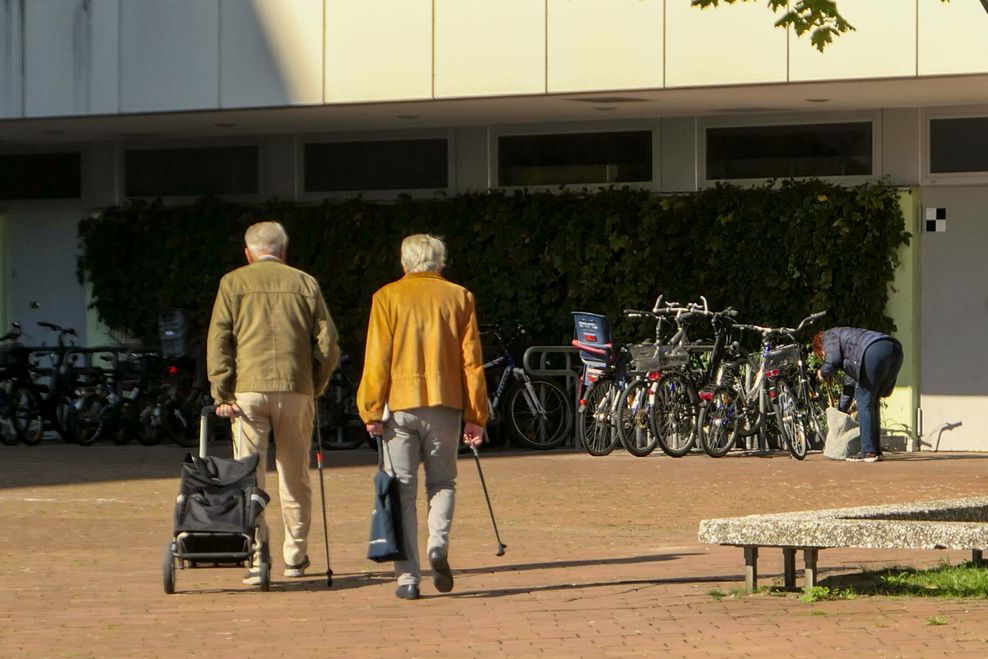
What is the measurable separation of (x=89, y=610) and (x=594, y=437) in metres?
10.1

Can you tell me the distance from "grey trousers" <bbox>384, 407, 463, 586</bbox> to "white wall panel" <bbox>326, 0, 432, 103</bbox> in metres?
10.1

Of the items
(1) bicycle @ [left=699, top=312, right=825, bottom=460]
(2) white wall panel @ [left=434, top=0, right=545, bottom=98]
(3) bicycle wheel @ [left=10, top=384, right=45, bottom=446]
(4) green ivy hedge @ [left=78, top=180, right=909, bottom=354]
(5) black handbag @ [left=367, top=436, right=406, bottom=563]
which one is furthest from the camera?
(3) bicycle wheel @ [left=10, top=384, right=45, bottom=446]

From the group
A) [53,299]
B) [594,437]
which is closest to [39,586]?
[594,437]

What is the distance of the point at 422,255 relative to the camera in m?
9.00

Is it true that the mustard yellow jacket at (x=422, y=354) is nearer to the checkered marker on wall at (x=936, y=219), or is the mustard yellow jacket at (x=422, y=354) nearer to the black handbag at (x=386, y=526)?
the black handbag at (x=386, y=526)

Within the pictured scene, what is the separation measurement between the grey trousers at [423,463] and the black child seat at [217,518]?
69 cm

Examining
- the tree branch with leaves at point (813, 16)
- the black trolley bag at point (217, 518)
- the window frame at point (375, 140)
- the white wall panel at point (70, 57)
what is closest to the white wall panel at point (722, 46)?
the window frame at point (375, 140)

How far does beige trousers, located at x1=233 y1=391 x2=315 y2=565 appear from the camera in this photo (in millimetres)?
9359

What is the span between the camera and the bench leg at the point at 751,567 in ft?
27.7

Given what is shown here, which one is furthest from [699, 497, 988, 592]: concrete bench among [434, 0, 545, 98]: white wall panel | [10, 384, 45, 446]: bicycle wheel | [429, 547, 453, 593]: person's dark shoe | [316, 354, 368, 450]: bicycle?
[10, 384, 45, 446]: bicycle wheel

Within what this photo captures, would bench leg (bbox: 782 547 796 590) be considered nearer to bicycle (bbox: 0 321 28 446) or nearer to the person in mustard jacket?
the person in mustard jacket

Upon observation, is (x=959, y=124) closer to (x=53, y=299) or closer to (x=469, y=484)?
(x=469, y=484)

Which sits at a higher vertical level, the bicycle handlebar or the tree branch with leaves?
the tree branch with leaves

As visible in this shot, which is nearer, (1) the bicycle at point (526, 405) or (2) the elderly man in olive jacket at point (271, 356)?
(2) the elderly man in olive jacket at point (271, 356)
